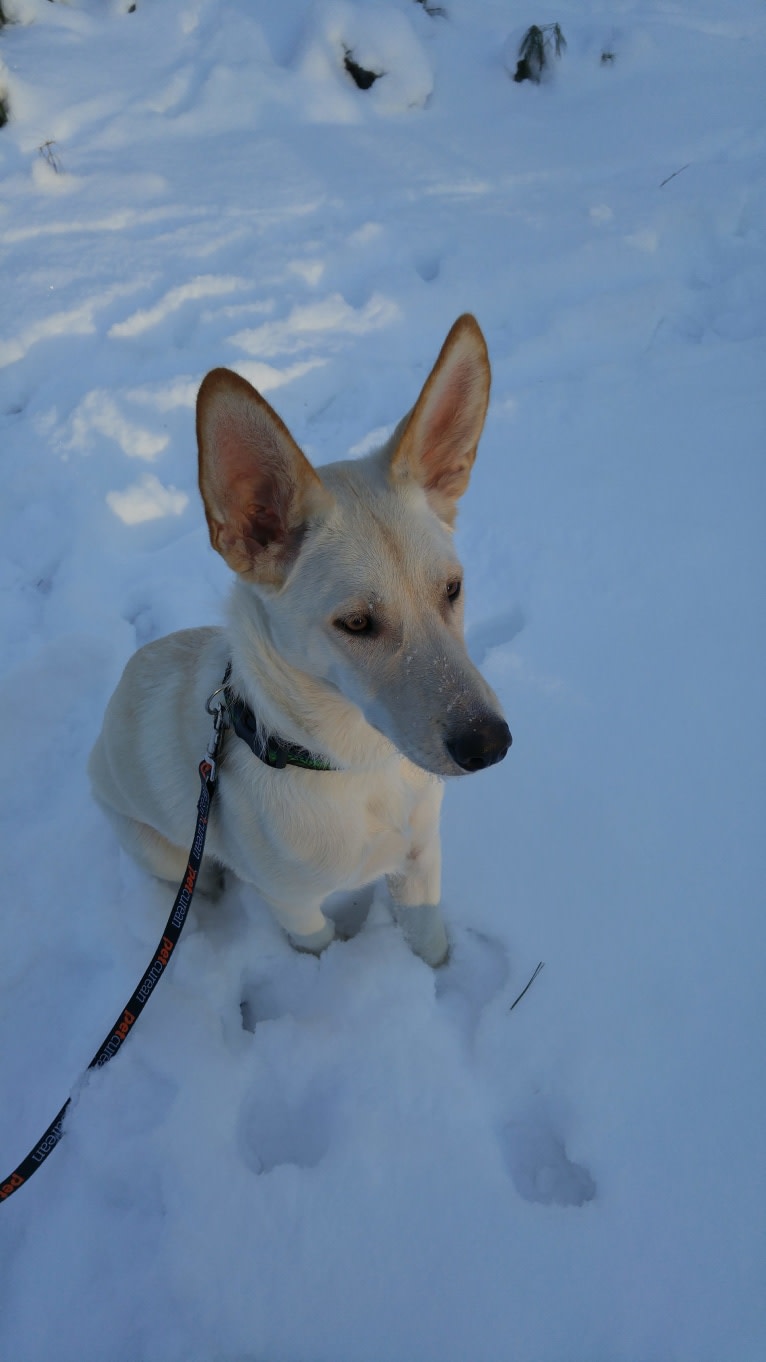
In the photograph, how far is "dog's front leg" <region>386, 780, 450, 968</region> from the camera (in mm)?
1943

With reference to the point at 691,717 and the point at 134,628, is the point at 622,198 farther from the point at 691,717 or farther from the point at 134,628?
the point at 134,628

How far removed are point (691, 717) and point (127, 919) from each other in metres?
2.17

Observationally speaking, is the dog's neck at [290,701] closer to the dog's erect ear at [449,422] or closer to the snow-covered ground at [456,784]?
the dog's erect ear at [449,422]

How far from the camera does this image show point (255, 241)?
4.74 meters

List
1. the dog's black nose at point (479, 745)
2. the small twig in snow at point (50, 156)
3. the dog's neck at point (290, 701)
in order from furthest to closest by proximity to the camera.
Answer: the small twig in snow at point (50, 156)
the dog's neck at point (290, 701)
the dog's black nose at point (479, 745)

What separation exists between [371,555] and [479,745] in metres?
0.48

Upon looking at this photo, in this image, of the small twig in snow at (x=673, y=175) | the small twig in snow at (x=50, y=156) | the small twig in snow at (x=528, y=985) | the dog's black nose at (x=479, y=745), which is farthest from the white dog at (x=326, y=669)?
the small twig in snow at (x=50, y=156)

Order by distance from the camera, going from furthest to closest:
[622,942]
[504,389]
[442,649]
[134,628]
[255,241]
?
[255,241], [504,389], [134,628], [622,942], [442,649]

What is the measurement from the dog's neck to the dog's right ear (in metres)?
0.14

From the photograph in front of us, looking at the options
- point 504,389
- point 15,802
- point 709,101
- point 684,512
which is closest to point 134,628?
point 15,802

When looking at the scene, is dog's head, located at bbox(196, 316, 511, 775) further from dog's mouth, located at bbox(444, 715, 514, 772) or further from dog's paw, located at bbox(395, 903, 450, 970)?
dog's paw, located at bbox(395, 903, 450, 970)

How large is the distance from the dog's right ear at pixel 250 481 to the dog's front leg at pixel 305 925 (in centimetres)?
96

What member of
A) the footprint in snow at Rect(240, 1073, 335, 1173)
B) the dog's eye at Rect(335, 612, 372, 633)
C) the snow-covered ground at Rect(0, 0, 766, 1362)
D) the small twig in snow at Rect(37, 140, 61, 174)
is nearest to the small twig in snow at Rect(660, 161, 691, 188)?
the snow-covered ground at Rect(0, 0, 766, 1362)

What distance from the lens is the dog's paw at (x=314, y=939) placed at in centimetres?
223
